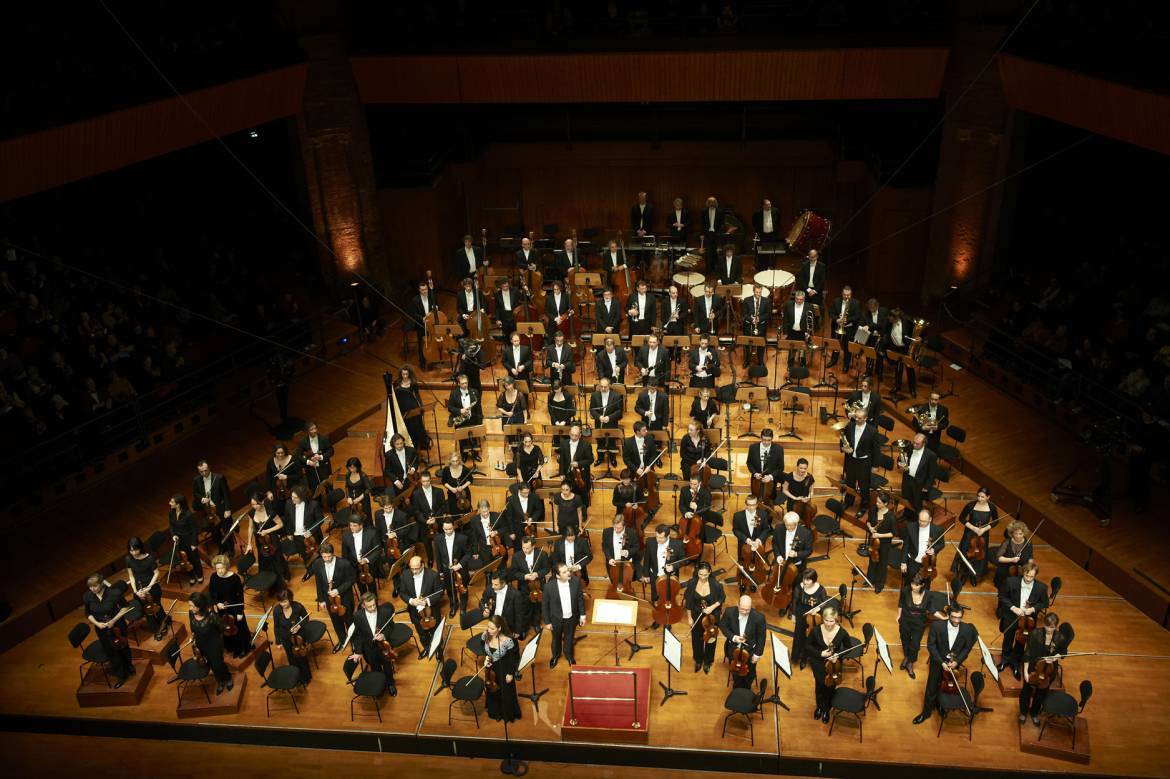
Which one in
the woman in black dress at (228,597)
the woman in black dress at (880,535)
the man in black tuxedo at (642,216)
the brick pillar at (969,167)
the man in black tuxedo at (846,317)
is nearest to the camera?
the woman in black dress at (228,597)

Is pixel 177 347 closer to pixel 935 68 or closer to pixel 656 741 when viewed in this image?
pixel 656 741

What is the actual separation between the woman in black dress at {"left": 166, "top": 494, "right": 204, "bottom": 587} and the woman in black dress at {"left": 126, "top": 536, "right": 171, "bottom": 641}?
0.39 meters

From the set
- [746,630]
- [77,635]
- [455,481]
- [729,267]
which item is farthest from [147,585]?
[729,267]

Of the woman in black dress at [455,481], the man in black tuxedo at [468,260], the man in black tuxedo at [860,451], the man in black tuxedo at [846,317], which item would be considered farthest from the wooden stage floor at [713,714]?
the man in black tuxedo at [468,260]

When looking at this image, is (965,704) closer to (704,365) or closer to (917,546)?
(917,546)

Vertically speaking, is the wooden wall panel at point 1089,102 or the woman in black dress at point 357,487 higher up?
the wooden wall panel at point 1089,102

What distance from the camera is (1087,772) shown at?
841 cm

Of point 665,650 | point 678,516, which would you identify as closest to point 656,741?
point 665,650

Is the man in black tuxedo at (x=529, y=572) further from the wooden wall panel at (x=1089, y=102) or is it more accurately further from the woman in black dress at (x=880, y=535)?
the wooden wall panel at (x=1089, y=102)

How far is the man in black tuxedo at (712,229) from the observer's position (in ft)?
51.0

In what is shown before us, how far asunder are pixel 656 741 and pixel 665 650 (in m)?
1.00

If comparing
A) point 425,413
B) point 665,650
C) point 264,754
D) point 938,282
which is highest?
point 938,282

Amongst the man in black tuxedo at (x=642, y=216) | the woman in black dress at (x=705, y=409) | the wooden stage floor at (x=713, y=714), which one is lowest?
the wooden stage floor at (x=713, y=714)

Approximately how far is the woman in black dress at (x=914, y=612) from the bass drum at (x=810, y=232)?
642 cm
